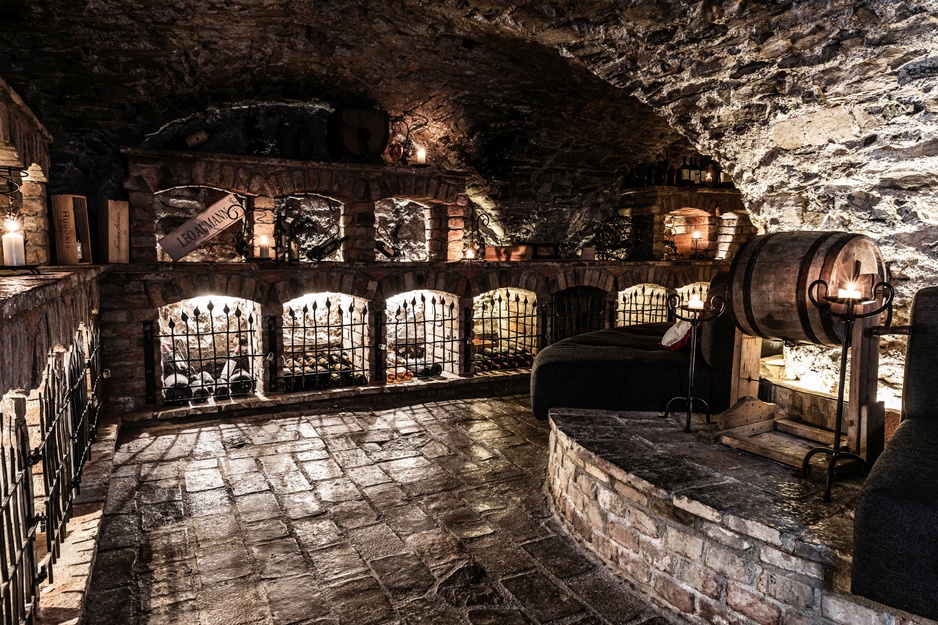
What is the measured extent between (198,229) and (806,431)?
5.87m

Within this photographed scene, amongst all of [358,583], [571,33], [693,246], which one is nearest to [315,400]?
[358,583]

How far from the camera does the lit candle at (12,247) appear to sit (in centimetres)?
302

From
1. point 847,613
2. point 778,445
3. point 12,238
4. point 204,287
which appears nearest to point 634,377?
point 778,445

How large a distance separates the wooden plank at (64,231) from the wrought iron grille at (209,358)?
104 centimetres

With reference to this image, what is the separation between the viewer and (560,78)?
6375 millimetres

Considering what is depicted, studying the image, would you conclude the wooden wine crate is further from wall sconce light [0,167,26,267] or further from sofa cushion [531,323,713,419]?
sofa cushion [531,323,713,419]

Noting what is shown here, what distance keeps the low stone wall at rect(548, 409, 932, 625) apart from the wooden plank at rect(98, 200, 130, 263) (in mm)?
4615

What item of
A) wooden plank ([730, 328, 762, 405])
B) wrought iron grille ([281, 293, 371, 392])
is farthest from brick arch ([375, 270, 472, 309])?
wooden plank ([730, 328, 762, 405])

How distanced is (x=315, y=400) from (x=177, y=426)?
1370 millimetres

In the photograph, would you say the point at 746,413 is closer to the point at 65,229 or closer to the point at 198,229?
the point at 65,229

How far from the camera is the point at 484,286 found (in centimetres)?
731

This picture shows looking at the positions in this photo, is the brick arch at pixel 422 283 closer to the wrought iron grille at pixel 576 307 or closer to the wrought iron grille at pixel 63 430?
the wrought iron grille at pixel 576 307

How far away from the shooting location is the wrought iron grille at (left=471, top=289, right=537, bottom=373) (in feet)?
25.2

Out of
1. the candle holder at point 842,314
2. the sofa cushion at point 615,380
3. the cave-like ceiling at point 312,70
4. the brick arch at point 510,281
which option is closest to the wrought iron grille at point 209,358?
the cave-like ceiling at point 312,70
